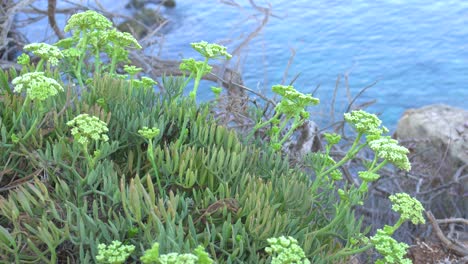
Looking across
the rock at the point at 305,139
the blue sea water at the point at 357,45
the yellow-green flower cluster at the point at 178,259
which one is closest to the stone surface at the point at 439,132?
the rock at the point at 305,139

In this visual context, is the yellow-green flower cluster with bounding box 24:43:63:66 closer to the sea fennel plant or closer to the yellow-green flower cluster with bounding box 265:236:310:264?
the sea fennel plant

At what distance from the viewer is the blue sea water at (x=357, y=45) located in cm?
871

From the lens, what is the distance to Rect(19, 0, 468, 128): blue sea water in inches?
343

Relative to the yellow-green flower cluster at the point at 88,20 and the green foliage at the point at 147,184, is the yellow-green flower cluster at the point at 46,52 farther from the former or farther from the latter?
the yellow-green flower cluster at the point at 88,20

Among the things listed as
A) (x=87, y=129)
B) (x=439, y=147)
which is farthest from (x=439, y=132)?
(x=87, y=129)

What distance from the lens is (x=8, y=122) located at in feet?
7.41

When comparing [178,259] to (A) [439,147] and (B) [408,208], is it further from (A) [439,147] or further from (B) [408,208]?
(A) [439,147]

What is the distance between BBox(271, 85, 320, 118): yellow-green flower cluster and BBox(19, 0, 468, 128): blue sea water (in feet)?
17.3

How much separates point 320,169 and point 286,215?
50cm

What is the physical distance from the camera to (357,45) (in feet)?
31.6

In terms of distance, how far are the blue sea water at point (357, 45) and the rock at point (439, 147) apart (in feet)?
4.80

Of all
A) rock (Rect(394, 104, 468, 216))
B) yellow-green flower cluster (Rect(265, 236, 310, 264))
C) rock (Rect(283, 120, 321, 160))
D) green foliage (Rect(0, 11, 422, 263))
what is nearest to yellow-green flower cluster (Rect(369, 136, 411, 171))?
green foliage (Rect(0, 11, 422, 263))

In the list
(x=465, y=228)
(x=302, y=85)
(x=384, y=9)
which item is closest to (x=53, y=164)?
(x=465, y=228)

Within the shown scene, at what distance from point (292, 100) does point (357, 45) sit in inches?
298
